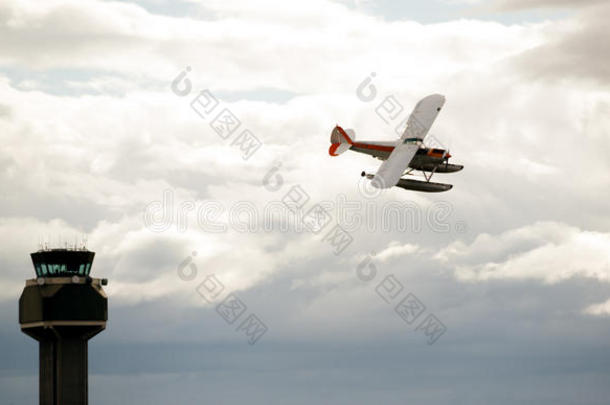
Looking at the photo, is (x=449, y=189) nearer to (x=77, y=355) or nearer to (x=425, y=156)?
(x=425, y=156)

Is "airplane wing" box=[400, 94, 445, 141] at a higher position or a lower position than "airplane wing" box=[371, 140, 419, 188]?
higher

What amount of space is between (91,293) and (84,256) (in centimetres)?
630

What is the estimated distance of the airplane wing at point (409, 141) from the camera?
8831cm

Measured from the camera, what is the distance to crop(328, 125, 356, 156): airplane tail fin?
98169 millimetres

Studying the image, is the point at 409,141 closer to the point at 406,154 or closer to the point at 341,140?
the point at 406,154

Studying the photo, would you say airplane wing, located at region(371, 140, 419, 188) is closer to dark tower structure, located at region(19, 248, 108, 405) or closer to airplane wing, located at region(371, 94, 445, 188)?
airplane wing, located at region(371, 94, 445, 188)

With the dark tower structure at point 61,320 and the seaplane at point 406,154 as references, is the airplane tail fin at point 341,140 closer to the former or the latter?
the seaplane at point 406,154

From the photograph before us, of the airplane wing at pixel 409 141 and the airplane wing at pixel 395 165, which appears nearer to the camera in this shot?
the airplane wing at pixel 395 165

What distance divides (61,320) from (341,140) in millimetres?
60332

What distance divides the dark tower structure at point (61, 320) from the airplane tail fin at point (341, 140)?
59.0 metres

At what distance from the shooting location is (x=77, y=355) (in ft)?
467

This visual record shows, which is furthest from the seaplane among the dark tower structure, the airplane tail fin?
the dark tower structure

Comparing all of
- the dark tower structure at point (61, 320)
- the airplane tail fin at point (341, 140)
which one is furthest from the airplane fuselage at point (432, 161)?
the dark tower structure at point (61, 320)

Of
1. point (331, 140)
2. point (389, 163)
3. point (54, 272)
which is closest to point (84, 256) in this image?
point (54, 272)
